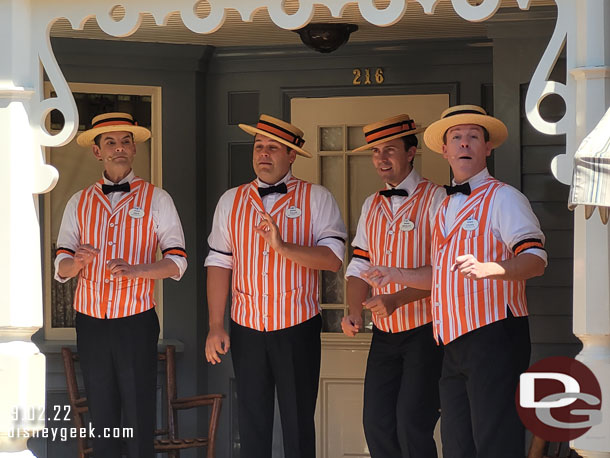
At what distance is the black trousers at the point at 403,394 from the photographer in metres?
4.84

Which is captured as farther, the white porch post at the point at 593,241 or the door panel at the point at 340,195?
the door panel at the point at 340,195

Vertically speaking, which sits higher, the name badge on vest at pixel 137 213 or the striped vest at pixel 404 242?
the name badge on vest at pixel 137 213

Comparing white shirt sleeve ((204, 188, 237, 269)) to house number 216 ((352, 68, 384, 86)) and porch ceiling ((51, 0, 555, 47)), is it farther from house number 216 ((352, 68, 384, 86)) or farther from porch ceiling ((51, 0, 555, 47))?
house number 216 ((352, 68, 384, 86))

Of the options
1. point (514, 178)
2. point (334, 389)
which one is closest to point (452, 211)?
point (514, 178)

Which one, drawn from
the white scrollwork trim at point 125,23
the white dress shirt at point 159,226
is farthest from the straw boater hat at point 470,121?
the white dress shirt at point 159,226

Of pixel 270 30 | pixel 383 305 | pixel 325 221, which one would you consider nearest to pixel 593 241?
pixel 383 305

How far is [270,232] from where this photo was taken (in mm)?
4879

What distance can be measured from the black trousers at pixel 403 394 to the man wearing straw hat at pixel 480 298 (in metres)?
0.29

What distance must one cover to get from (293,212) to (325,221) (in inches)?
6.2

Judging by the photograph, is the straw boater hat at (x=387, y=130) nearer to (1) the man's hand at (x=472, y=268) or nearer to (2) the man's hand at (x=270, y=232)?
(2) the man's hand at (x=270, y=232)

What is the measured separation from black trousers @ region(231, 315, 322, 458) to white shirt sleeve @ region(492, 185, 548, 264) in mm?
1124

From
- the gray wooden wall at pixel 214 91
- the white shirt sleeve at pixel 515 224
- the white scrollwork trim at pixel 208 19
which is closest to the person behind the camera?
the white shirt sleeve at pixel 515 224

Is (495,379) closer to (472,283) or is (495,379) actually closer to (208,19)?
(472,283)

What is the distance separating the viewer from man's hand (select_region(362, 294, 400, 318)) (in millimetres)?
4750
